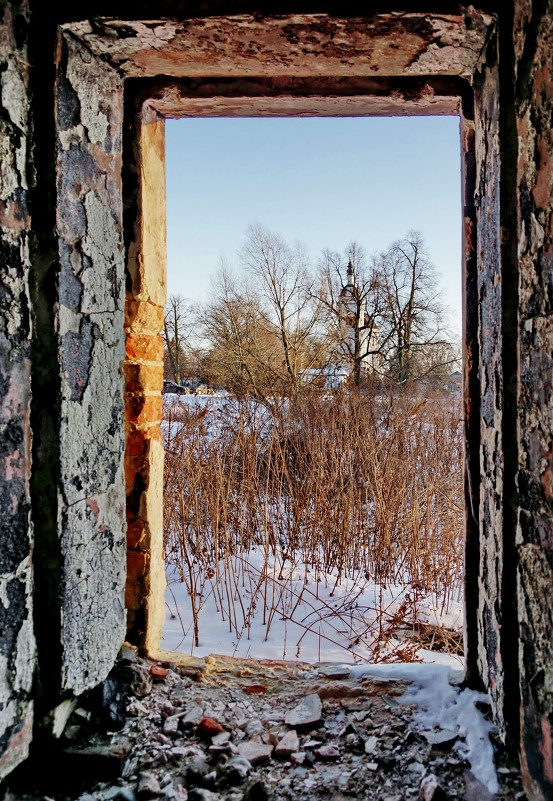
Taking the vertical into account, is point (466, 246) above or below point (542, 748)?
above

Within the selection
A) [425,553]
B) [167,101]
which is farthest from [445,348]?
[167,101]

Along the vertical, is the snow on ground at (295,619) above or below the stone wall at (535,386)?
below

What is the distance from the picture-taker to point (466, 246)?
1.32 metres

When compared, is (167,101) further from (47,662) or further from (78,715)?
(78,715)

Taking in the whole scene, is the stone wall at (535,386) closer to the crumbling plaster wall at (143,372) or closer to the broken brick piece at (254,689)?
the broken brick piece at (254,689)

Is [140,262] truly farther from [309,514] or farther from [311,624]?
[309,514]

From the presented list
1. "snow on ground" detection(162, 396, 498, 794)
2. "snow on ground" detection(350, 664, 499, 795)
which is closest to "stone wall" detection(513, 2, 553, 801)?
"snow on ground" detection(350, 664, 499, 795)

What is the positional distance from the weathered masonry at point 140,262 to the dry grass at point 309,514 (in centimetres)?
182

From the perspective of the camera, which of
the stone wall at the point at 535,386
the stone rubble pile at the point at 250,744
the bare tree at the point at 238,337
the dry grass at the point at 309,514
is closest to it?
the stone wall at the point at 535,386

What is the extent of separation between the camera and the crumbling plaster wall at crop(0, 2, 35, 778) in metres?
0.98

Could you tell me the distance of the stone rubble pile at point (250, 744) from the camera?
108 cm

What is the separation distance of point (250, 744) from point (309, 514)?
2645mm

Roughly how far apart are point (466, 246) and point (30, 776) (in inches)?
67.3

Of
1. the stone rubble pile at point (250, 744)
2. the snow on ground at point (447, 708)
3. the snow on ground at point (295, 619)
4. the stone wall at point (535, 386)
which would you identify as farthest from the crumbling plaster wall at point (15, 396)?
the snow on ground at point (295, 619)
